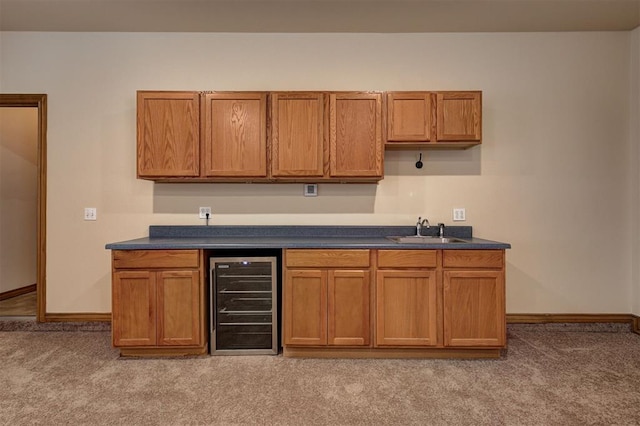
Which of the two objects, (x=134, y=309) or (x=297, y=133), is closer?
(x=134, y=309)

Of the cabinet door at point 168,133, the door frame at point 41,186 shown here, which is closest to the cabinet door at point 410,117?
the cabinet door at point 168,133

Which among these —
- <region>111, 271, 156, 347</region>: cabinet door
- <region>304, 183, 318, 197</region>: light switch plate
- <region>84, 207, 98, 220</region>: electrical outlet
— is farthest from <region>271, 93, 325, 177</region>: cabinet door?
<region>84, 207, 98, 220</region>: electrical outlet

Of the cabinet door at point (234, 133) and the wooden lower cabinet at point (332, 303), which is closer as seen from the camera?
the wooden lower cabinet at point (332, 303)

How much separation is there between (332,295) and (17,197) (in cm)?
428

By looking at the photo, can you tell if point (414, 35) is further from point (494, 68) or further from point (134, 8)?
point (134, 8)

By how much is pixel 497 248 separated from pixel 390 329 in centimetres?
101

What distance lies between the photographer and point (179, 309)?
2.57m

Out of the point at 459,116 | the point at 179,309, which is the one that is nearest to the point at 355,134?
the point at 459,116

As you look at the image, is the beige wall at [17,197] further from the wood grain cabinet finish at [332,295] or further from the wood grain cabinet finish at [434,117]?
the wood grain cabinet finish at [434,117]

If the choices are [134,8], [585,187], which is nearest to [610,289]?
[585,187]

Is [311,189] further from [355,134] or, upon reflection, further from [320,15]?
[320,15]

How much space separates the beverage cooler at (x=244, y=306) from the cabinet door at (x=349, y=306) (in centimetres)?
46

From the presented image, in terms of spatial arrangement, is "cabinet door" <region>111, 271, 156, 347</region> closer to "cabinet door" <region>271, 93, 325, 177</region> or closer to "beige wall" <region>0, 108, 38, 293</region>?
"cabinet door" <region>271, 93, 325, 177</region>

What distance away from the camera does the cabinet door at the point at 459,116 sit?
2826mm
